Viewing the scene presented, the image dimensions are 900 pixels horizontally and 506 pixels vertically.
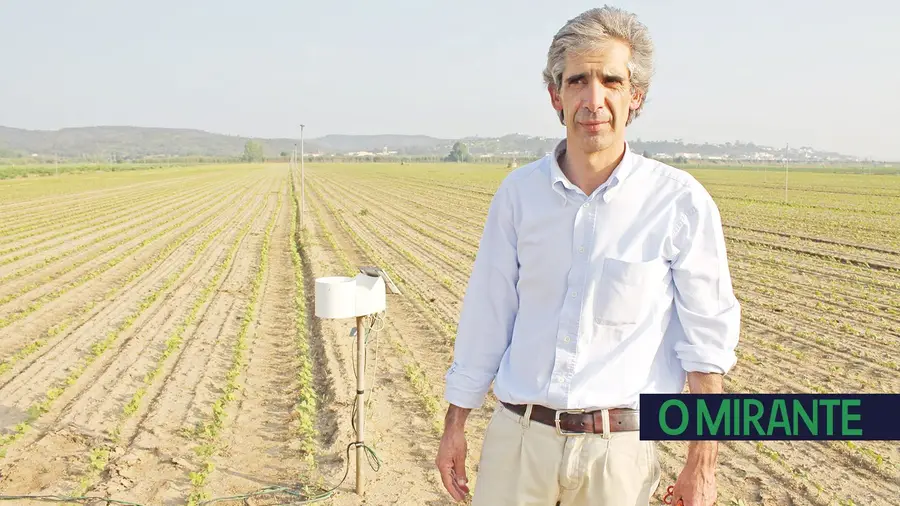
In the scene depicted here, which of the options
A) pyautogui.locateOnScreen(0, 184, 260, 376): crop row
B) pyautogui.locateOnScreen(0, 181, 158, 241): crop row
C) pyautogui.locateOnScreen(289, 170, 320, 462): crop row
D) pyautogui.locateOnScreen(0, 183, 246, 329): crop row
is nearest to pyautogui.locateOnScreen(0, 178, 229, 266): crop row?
pyautogui.locateOnScreen(0, 181, 158, 241): crop row

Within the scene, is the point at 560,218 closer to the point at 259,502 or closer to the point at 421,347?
the point at 259,502

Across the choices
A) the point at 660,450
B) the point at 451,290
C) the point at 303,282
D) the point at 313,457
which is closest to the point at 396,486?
the point at 313,457

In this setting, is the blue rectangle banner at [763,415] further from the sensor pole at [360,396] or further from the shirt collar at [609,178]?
the sensor pole at [360,396]

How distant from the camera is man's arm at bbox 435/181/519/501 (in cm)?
202

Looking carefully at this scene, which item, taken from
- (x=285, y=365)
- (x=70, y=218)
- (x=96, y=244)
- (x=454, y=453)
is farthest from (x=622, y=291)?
(x=70, y=218)

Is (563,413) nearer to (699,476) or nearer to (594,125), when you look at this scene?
(699,476)

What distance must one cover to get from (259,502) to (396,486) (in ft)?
2.76

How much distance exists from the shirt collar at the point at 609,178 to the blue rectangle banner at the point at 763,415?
553 millimetres

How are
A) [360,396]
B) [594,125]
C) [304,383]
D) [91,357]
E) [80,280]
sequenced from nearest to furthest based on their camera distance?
[594,125] < [360,396] < [304,383] < [91,357] < [80,280]

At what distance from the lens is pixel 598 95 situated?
73.1 inches

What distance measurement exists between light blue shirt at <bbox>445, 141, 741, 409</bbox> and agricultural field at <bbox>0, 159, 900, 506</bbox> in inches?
109

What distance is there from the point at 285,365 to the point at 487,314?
5426 millimetres

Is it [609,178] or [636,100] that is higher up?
[636,100]

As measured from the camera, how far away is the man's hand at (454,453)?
2.11 m
